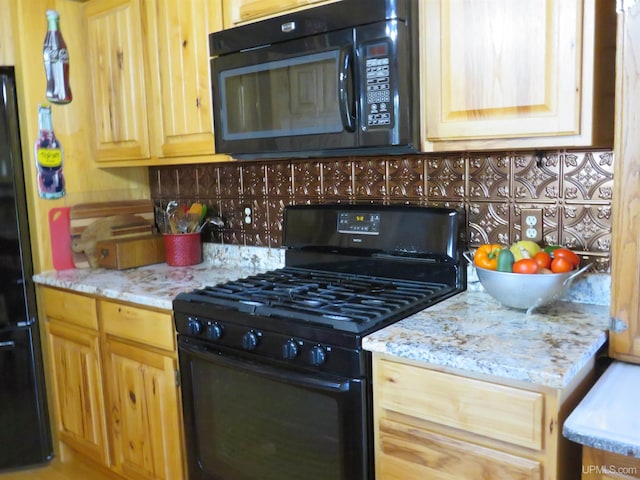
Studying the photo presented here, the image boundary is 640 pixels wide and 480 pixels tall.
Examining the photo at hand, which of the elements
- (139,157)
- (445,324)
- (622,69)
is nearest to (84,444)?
(139,157)

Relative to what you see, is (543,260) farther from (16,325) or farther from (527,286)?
(16,325)

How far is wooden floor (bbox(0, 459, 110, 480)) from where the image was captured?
8.41ft

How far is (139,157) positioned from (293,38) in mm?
999

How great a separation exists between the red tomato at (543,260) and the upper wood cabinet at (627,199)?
248 mm

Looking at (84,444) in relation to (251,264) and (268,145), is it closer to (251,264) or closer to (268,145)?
(251,264)

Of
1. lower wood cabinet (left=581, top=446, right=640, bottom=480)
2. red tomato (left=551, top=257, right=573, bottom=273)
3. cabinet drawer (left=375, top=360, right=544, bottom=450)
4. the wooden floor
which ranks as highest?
red tomato (left=551, top=257, right=573, bottom=273)

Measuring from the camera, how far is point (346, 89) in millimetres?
1696

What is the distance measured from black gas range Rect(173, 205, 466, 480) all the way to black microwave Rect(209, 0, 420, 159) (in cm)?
35

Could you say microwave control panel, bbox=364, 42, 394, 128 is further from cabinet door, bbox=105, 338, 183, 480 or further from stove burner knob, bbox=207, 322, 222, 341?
cabinet door, bbox=105, 338, 183, 480

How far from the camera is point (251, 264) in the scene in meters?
2.54

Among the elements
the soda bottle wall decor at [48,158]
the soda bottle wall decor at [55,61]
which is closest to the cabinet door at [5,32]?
the soda bottle wall decor at [55,61]

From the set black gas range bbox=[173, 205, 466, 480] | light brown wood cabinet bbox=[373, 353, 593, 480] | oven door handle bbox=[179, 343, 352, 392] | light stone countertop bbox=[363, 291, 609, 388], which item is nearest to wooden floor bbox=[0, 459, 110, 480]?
black gas range bbox=[173, 205, 466, 480]

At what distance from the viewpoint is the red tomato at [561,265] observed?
5.04 feet

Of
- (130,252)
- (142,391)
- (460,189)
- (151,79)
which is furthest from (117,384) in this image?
(460,189)
